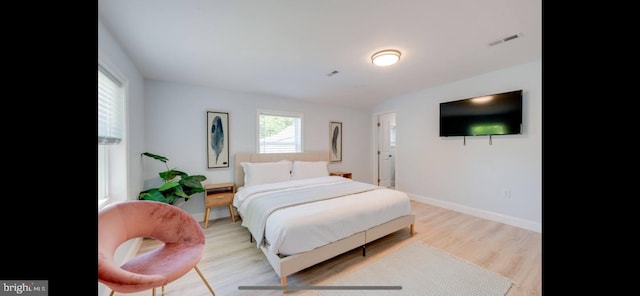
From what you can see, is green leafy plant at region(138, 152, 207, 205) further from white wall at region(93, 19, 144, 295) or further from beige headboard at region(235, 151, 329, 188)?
beige headboard at region(235, 151, 329, 188)

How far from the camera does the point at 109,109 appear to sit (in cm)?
187

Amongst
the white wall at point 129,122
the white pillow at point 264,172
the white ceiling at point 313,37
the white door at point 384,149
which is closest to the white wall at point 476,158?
the white ceiling at point 313,37

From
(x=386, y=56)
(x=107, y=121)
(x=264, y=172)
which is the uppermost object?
(x=386, y=56)

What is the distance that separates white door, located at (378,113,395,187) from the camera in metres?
4.99

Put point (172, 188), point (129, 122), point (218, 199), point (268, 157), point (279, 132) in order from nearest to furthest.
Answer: point (129, 122), point (172, 188), point (218, 199), point (268, 157), point (279, 132)

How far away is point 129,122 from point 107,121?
0.36m

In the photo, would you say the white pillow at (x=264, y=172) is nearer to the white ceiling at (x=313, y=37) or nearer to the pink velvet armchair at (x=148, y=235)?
the white ceiling at (x=313, y=37)

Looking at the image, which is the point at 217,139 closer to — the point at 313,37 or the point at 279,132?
the point at 279,132

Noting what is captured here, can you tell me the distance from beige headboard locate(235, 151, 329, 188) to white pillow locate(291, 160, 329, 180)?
0.62 ft

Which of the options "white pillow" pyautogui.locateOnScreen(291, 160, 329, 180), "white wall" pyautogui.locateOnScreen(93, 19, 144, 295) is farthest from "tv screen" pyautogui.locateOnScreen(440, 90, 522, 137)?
"white wall" pyautogui.locateOnScreen(93, 19, 144, 295)

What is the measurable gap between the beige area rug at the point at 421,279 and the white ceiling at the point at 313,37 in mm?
2045

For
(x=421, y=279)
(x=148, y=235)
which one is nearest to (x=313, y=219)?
(x=421, y=279)

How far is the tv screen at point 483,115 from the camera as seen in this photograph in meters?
2.70
